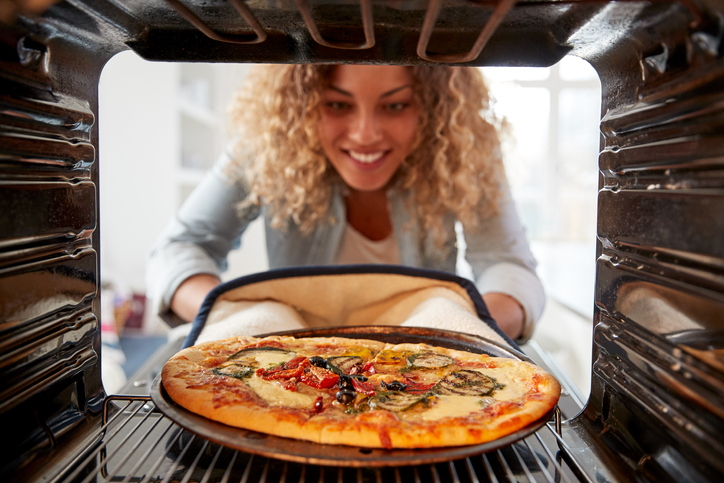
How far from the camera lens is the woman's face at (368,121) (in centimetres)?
183

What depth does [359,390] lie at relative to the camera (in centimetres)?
93

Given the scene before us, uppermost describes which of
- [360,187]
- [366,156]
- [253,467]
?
[366,156]

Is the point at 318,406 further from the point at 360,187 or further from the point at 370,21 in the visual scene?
the point at 360,187

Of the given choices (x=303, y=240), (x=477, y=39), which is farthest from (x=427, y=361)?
(x=303, y=240)

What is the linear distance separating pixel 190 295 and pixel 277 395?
1175mm

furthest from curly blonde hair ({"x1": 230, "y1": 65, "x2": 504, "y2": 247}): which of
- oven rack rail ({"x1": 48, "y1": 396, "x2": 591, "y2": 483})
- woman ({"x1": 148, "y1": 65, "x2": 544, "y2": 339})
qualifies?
oven rack rail ({"x1": 48, "y1": 396, "x2": 591, "y2": 483})

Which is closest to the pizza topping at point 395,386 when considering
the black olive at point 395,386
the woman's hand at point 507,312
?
the black olive at point 395,386

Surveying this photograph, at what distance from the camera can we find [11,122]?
760 mm

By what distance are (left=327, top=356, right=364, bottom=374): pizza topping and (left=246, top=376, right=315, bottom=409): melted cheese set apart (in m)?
0.11

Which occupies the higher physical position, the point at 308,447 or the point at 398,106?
the point at 398,106

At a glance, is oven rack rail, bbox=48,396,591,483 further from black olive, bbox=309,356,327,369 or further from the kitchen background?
the kitchen background

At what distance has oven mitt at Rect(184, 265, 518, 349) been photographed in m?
1.37

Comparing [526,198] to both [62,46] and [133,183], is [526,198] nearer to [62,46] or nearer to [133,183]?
[133,183]

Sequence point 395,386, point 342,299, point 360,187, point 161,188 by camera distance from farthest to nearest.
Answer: point 161,188 < point 360,187 < point 342,299 < point 395,386
